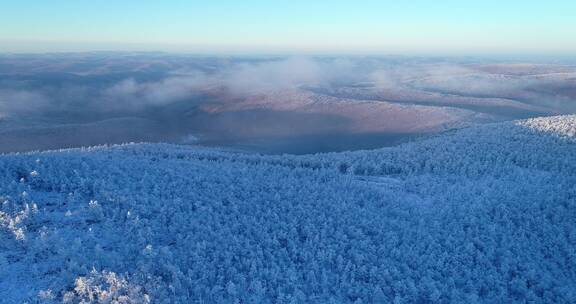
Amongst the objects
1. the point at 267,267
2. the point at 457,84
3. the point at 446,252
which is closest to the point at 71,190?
the point at 267,267

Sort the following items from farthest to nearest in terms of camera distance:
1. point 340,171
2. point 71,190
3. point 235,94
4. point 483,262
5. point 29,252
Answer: point 235,94 → point 340,171 → point 71,190 → point 483,262 → point 29,252

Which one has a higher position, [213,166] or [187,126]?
[213,166]

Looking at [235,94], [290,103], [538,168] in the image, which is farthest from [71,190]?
[235,94]

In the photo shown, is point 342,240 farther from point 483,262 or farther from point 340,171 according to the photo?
point 340,171

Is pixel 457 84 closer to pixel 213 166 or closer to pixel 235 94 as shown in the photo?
pixel 235 94

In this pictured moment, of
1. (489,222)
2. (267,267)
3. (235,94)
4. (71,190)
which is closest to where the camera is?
(267,267)

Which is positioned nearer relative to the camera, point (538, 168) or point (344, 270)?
point (344, 270)
